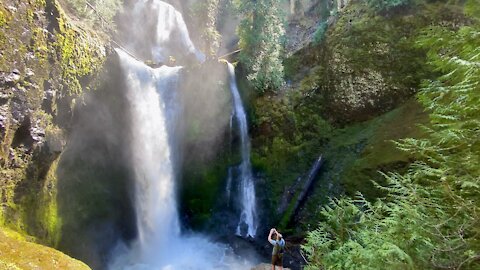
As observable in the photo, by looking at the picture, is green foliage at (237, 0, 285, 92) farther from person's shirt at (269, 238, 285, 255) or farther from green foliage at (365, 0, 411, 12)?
person's shirt at (269, 238, 285, 255)

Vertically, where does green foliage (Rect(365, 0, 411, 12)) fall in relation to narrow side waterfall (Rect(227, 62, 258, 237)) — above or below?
above

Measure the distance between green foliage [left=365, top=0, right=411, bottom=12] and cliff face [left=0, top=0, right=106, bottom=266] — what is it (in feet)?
47.3

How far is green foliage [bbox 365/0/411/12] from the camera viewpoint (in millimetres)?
16172

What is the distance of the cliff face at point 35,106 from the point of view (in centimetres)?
934

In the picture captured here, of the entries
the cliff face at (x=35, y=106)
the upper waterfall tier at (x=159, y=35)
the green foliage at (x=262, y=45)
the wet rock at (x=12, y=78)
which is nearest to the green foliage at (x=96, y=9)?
the upper waterfall tier at (x=159, y=35)

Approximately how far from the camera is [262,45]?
58.3 ft

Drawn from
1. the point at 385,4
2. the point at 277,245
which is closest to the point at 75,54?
the point at 277,245

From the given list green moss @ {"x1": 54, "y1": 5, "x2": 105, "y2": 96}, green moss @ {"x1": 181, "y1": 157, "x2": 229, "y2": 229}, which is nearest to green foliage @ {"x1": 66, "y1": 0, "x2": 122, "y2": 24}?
green moss @ {"x1": 54, "y1": 5, "x2": 105, "y2": 96}

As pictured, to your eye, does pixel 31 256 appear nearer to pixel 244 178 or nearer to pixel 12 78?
pixel 12 78

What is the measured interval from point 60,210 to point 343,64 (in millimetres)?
14646

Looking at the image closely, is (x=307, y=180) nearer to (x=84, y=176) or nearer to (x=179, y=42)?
(x=84, y=176)

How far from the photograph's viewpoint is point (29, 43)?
10.2 m

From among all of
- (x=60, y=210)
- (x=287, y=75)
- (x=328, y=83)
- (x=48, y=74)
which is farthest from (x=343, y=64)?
(x=60, y=210)

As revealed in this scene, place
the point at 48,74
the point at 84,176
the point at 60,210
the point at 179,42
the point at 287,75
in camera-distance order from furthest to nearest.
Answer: the point at 179,42, the point at 287,75, the point at 84,176, the point at 60,210, the point at 48,74
